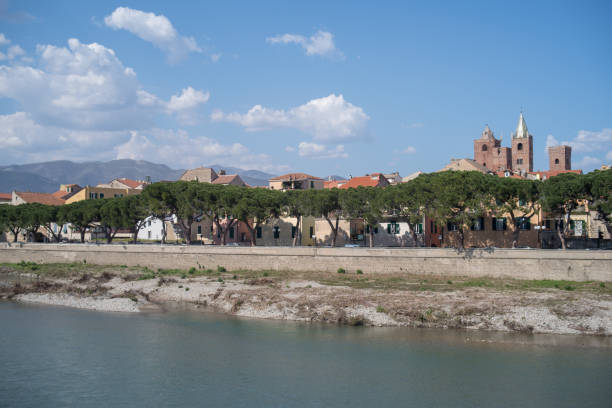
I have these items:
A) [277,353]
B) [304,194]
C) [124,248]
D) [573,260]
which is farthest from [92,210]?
[573,260]

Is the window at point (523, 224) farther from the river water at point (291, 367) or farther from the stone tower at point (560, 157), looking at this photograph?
the stone tower at point (560, 157)

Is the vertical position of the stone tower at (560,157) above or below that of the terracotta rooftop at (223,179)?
above

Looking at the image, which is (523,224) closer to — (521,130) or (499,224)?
(499,224)

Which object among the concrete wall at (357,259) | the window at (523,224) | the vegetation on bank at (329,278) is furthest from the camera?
the window at (523,224)

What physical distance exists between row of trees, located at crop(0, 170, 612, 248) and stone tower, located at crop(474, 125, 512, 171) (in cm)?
7518

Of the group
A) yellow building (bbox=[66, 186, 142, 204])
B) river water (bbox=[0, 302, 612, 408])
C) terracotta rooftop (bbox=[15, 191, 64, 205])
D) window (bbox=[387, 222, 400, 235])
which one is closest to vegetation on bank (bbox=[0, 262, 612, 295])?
river water (bbox=[0, 302, 612, 408])

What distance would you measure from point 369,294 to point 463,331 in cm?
888

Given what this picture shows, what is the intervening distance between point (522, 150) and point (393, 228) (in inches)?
3275

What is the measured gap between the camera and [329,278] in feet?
156

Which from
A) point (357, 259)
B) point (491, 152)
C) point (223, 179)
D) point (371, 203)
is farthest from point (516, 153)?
point (357, 259)

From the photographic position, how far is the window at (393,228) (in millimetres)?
59562

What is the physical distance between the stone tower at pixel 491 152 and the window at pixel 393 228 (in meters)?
75.4

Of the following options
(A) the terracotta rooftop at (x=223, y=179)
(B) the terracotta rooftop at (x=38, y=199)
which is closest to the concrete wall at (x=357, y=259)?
(B) the terracotta rooftop at (x=38, y=199)

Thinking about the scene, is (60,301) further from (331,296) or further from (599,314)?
(599,314)
